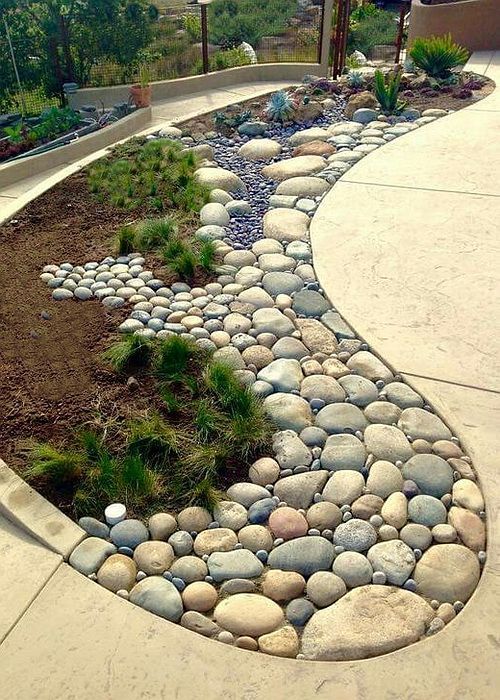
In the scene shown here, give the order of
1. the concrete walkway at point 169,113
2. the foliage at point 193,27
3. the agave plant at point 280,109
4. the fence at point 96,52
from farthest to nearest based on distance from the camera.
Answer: the foliage at point 193,27
the fence at point 96,52
the agave plant at point 280,109
the concrete walkway at point 169,113

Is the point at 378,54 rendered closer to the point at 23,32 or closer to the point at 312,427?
the point at 23,32

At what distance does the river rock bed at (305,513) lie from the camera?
2.34 m

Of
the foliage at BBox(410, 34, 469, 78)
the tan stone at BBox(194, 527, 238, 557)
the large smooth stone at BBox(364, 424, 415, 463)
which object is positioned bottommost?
the tan stone at BBox(194, 527, 238, 557)

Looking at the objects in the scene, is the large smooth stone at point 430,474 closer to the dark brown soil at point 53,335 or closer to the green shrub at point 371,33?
the dark brown soil at point 53,335

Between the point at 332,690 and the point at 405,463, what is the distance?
1.14m

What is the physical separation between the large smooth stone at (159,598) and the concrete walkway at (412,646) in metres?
0.04

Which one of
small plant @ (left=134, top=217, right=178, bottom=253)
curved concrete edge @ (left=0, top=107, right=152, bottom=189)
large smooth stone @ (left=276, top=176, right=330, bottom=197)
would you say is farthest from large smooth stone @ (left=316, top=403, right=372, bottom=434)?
curved concrete edge @ (left=0, top=107, right=152, bottom=189)

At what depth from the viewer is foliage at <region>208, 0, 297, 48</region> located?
17.4 metres

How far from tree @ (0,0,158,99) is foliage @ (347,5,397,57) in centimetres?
841

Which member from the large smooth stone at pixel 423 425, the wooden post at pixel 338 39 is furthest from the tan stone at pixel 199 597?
the wooden post at pixel 338 39

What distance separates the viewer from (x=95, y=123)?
7871 millimetres

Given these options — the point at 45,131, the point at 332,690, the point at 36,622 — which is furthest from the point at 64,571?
the point at 45,131

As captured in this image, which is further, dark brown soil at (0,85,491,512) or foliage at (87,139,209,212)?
foliage at (87,139,209,212)

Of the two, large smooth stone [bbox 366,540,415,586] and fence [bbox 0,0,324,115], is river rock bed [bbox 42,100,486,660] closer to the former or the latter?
large smooth stone [bbox 366,540,415,586]
